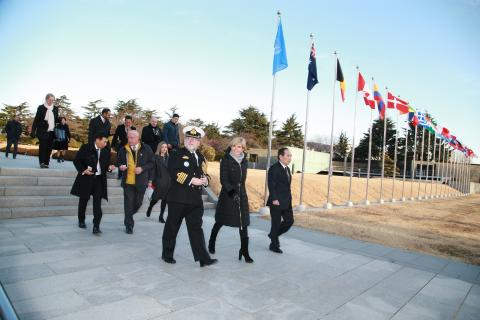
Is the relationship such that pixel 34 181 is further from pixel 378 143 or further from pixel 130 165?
pixel 378 143

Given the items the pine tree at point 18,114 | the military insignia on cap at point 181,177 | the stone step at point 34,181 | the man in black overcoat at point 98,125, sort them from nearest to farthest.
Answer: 1. the military insignia on cap at point 181,177
2. the stone step at point 34,181
3. the man in black overcoat at point 98,125
4. the pine tree at point 18,114

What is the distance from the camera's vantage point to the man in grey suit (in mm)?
6750

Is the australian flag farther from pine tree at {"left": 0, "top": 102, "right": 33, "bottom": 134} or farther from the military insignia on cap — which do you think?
pine tree at {"left": 0, "top": 102, "right": 33, "bottom": 134}

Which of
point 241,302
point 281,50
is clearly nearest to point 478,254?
point 241,302

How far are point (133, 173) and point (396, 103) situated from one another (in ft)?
61.6

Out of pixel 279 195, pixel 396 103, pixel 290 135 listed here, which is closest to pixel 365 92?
pixel 396 103

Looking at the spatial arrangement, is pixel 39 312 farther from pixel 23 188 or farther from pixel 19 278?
pixel 23 188

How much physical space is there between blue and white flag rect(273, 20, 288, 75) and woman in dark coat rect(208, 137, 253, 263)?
23.1 feet

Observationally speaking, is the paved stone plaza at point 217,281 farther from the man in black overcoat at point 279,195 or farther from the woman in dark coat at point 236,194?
the woman in dark coat at point 236,194

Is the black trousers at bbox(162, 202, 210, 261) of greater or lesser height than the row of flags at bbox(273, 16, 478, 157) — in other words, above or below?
below

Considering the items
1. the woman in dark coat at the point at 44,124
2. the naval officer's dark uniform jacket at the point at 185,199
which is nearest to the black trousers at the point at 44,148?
the woman in dark coat at the point at 44,124

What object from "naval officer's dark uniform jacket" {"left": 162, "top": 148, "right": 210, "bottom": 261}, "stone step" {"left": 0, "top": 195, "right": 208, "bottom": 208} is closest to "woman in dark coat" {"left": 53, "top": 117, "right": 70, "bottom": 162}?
"stone step" {"left": 0, "top": 195, "right": 208, "bottom": 208}

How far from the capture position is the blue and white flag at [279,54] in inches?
459

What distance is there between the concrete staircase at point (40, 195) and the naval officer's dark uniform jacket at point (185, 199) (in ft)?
14.6
